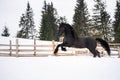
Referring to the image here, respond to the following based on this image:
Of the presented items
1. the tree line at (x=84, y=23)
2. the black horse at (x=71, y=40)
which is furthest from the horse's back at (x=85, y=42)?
the tree line at (x=84, y=23)

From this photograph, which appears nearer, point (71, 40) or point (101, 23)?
point (71, 40)

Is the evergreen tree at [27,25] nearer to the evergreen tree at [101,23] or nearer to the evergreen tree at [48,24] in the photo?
the evergreen tree at [48,24]

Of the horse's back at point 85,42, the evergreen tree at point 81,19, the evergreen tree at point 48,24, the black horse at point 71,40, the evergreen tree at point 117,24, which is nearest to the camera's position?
the black horse at point 71,40

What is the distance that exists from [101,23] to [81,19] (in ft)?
12.4

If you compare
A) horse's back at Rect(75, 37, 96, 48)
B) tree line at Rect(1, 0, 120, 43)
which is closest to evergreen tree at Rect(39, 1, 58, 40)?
tree line at Rect(1, 0, 120, 43)

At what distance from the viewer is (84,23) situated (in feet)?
121

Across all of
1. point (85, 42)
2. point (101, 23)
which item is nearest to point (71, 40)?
point (85, 42)

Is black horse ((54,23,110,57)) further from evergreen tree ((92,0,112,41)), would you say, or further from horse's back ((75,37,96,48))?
evergreen tree ((92,0,112,41))

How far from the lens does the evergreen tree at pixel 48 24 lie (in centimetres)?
4025

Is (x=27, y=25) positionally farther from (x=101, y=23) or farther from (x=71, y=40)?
(x=71, y=40)
